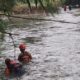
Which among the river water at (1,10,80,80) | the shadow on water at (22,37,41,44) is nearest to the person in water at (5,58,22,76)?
the river water at (1,10,80,80)

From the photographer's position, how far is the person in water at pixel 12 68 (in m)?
10.7

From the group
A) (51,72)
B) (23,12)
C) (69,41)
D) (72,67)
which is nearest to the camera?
(51,72)

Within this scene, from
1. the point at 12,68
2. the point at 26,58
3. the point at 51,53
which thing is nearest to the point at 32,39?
the point at 51,53

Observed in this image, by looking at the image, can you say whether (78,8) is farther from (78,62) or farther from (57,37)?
(78,62)

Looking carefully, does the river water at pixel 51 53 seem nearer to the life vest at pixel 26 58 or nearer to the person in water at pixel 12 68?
the life vest at pixel 26 58

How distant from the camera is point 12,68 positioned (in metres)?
11.0

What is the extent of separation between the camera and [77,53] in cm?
1482

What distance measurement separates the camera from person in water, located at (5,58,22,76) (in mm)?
10703

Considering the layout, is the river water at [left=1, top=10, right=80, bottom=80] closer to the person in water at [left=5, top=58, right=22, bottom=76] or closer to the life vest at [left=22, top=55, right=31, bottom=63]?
the life vest at [left=22, top=55, right=31, bottom=63]

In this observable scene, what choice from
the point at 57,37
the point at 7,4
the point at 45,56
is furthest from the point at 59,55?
the point at 7,4

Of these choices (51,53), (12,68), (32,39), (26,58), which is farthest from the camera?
(32,39)

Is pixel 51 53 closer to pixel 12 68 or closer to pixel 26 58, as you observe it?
pixel 26 58

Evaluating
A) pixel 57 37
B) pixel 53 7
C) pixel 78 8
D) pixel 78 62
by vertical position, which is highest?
pixel 53 7

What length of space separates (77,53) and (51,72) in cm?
367
